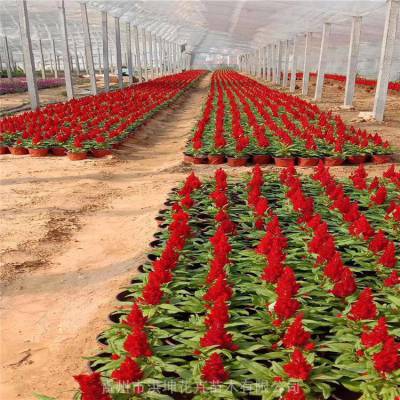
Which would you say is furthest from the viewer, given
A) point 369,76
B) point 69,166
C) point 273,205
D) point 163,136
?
point 369,76

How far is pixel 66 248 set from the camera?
16.2ft

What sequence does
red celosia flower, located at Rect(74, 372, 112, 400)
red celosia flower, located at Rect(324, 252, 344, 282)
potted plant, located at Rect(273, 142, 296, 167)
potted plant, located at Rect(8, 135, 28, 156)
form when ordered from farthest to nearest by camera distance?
potted plant, located at Rect(8, 135, 28, 156), potted plant, located at Rect(273, 142, 296, 167), red celosia flower, located at Rect(324, 252, 344, 282), red celosia flower, located at Rect(74, 372, 112, 400)

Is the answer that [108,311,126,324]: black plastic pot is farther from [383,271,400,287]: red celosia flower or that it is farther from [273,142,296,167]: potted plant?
[273,142,296,167]: potted plant

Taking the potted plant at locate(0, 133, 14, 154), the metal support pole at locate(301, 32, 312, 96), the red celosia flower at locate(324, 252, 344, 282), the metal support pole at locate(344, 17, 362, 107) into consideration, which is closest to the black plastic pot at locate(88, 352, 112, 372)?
the red celosia flower at locate(324, 252, 344, 282)

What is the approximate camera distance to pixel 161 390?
246 cm

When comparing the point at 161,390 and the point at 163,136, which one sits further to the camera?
the point at 163,136

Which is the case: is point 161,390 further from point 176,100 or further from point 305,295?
point 176,100

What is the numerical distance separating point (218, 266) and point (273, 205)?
2.53m

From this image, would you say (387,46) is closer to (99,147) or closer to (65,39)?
(99,147)

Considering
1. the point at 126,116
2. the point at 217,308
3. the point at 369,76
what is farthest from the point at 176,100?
the point at 369,76

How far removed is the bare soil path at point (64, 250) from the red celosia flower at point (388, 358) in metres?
1.82

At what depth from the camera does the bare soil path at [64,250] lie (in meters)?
3.09

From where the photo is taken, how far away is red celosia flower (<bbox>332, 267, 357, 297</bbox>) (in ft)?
9.95

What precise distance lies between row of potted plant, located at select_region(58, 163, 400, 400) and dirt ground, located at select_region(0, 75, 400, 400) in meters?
0.33
